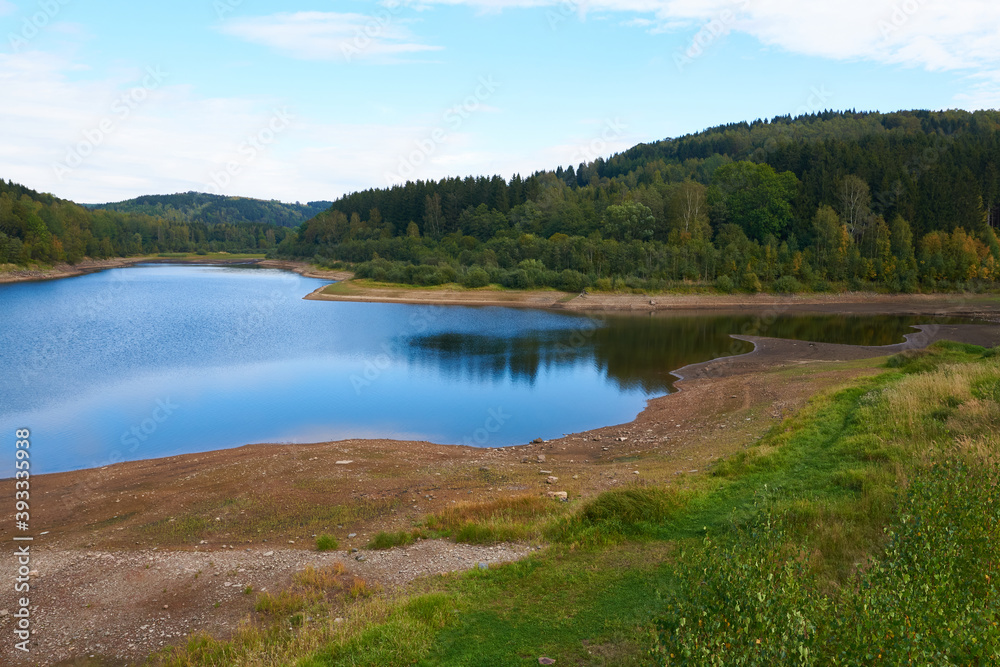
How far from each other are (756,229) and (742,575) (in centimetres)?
7853

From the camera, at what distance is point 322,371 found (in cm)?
2945

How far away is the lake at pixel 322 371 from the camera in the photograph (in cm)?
1984

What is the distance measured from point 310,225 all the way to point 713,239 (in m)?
80.4

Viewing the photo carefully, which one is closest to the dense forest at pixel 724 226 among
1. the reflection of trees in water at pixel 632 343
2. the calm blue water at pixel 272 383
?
the reflection of trees in water at pixel 632 343

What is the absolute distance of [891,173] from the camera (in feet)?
241

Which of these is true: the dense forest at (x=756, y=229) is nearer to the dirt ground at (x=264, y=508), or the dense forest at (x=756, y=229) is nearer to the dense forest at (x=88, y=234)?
the dense forest at (x=88, y=234)

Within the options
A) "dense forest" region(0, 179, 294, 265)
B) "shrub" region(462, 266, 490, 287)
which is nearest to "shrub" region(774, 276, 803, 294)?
"shrub" region(462, 266, 490, 287)

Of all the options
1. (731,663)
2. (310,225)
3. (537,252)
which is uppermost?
(310,225)

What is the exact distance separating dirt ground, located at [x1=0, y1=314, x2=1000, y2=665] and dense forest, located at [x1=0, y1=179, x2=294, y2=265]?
90164 mm

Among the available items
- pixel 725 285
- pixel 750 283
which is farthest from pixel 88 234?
pixel 750 283

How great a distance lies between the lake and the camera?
19.8 metres

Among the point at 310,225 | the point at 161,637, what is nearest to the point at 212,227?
the point at 310,225

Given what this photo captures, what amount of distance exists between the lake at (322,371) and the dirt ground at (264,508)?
94.2 inches

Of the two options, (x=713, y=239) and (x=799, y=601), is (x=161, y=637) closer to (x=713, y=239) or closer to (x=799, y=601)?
(x=799, y=601)
